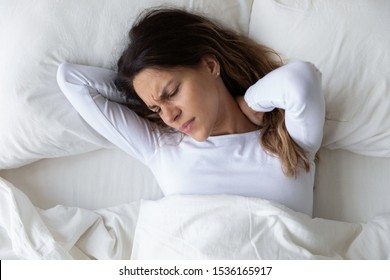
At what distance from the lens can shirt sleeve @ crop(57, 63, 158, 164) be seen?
125 centimetres

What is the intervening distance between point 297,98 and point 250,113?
214 mm

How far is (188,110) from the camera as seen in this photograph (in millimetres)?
1133

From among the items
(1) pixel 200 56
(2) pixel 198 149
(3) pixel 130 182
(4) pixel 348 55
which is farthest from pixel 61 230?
(4) pixel 348 55

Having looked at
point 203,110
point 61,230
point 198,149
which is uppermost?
point 203,110

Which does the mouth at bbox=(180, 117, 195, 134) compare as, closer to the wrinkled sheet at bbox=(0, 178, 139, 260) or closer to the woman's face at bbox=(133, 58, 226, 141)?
the woman's face at bbox=(133, 58, 226, 141)

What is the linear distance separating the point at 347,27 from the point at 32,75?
757 millimetres

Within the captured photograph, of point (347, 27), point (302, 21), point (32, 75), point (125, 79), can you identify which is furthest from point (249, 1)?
point (32, 75)

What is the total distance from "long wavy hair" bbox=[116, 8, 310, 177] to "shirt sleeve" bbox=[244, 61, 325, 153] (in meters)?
0.05

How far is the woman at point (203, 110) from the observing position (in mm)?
1136

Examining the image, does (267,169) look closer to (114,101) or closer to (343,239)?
(343,239)

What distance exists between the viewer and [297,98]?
106 centimetres

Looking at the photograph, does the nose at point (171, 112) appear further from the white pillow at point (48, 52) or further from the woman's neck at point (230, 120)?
the white pillow at point (48, 52)

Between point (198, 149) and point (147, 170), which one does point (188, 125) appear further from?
point (147, 170)

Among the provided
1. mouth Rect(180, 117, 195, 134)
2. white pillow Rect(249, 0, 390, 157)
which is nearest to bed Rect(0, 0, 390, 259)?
white pillow Rect(249, 0, 390, 157)
